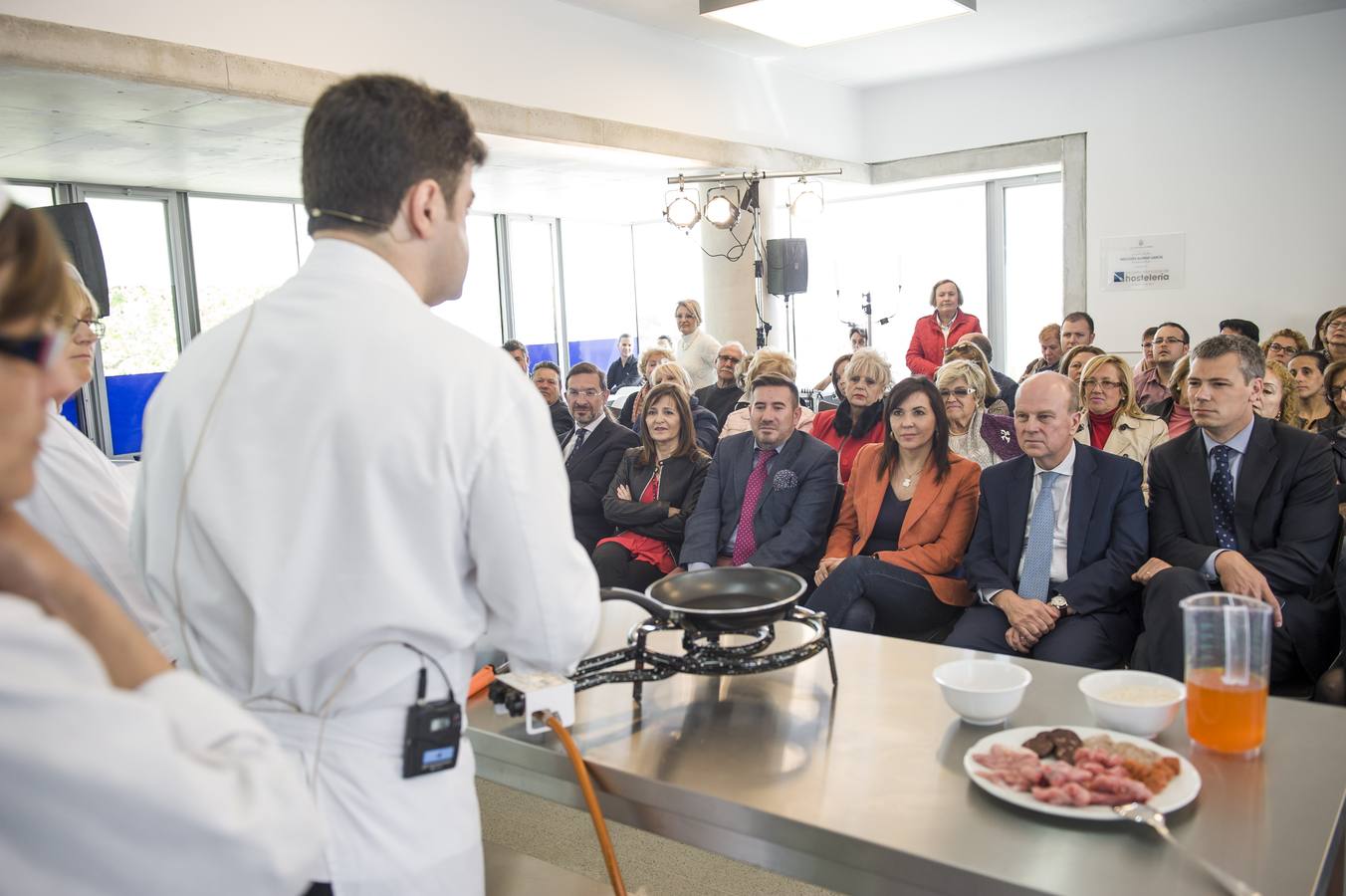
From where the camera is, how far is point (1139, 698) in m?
1.53

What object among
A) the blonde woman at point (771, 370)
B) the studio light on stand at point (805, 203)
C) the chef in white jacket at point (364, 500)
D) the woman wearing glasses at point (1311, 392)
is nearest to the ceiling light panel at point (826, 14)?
the studio light on stand at point (805, 203)

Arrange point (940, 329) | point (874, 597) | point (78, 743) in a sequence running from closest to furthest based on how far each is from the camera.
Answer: point (78, 743) → point (874, 597) → point (940, 329)

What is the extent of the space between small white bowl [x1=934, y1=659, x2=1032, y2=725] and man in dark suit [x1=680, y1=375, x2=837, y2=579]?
1876 mm

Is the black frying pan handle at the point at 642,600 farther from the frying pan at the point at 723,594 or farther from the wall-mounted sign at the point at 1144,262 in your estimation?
the wall-mounted sign at the point at 1144,262

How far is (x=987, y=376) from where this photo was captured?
495cm

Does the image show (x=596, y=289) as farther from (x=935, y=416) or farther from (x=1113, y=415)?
(x=935, y=416)

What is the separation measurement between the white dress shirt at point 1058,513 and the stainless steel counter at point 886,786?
3.88ft

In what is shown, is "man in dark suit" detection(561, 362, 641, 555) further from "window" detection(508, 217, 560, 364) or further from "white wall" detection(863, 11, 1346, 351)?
"window" detection(508, 217, 560, 364)

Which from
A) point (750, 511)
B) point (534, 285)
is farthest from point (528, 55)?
point (534, 285)

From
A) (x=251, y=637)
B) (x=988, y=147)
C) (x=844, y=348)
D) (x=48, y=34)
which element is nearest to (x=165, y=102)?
(x=48, y=34)

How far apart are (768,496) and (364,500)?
2.74m

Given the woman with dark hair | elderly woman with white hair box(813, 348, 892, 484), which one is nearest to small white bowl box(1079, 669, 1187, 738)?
the woman with dark hair

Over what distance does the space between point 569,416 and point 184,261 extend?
4568mm

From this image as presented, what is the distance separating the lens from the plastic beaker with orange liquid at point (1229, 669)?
1.40 meters
